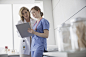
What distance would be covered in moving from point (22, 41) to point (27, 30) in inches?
11.4

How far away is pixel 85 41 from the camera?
0.64 m

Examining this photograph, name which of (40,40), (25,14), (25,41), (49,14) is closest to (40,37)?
(40,40)

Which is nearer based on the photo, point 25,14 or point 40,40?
point 40,40

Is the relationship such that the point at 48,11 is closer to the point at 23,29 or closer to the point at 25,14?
the point at 25,14

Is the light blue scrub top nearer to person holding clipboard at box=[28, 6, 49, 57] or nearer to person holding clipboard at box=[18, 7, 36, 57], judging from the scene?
person holding clipboard at box=[28, 6, 49, 57]

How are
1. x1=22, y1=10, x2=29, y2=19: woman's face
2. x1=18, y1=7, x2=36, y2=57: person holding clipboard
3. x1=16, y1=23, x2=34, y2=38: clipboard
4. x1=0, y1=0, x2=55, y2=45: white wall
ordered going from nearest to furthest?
1. x1=16, y1=23, x2=34, y2=38: clipboard
2. x1=18, y1=7, x2=36, y2=57: person holding clipboard
3. x1=22, y1=10, x2=29, y2=19: woman's face
4. x1=0, y1=0, x2=55, y2=45: white wall

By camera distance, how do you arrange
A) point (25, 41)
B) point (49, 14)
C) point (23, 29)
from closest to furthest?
point (23, 29) < point (25, 41) < point (49, 14)

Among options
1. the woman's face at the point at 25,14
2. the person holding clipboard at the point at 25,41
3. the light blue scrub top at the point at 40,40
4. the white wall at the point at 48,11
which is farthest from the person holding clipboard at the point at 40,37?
the white wall at the point at 48,11

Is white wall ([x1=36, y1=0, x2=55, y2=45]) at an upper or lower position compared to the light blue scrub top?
upper

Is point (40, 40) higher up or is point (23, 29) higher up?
point (23, 29)

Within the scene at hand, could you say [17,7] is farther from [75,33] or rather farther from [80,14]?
[75,33]

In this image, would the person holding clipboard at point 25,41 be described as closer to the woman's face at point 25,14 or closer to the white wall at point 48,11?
the woman's face at point 25,14

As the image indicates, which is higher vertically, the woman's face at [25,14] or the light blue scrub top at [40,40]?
the woman's face at [25,14]

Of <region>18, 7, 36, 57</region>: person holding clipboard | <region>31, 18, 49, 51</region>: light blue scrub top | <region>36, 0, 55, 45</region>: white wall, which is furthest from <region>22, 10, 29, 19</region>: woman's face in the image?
<region>36, 0, 55, 45</region>: white wall
